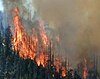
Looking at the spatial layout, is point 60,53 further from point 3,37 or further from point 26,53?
point 3,37

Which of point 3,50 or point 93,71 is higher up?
point 3,50

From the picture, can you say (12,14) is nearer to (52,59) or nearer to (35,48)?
(35,48)

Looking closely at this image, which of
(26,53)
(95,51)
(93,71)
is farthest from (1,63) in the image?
(95,51)

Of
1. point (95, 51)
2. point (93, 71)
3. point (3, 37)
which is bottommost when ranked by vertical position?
point (93, 71)

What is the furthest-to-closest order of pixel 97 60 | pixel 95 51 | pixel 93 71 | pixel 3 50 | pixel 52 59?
pixel 3 50 → pixel 52 59 → pixel 93 71 → pixel 97 60 → pixel 95 51

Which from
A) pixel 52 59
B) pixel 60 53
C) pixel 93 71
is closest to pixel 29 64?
pixel 52 59

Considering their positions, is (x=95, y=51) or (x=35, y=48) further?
(x=35, y=48)

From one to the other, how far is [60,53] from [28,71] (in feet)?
40.1

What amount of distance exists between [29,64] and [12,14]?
15873mm

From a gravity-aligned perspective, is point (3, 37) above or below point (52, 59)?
above

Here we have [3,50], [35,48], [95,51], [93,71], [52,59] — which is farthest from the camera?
[3,50]

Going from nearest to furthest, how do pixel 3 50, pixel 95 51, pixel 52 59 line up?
1. pixel 95 51
2. pixel 52 59
3. pixel 3 50

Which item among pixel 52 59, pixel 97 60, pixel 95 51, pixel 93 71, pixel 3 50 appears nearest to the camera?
pixel 95 51

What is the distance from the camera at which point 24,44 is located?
81875mm
